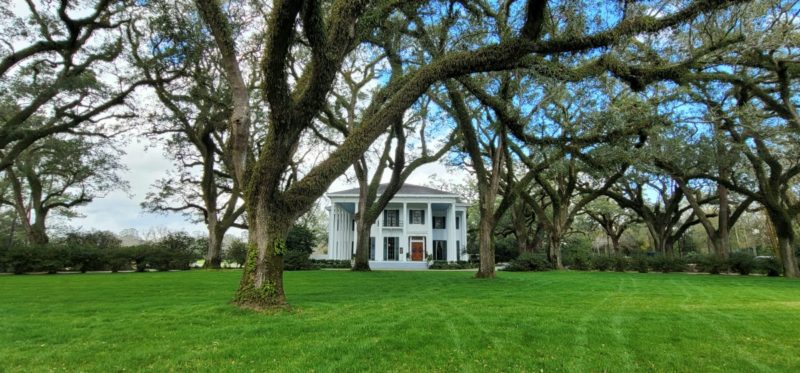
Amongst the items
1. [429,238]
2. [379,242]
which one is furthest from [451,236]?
[379,242]

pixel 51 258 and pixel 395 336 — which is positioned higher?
pixel 51 258

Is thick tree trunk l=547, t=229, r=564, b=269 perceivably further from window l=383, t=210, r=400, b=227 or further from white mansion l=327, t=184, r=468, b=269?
window l=383, t=210, r=400, b=227

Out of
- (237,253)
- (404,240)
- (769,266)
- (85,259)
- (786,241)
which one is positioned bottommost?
(769,266)

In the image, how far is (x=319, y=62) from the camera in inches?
243

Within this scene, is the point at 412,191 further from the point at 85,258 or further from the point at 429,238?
the point at 85,258

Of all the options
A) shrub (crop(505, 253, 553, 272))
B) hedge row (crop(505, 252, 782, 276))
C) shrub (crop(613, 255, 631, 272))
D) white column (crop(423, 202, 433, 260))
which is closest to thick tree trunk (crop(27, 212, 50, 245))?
white column (crop(423, 202, 433, 260))

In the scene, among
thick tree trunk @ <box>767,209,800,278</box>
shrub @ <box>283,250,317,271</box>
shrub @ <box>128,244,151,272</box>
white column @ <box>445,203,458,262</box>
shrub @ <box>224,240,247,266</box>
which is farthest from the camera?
white column @ <box>445,203,458,262</box>

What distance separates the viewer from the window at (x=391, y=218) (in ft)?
108

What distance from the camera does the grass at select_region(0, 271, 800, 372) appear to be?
391 centimetres

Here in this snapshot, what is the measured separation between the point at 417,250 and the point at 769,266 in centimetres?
2054

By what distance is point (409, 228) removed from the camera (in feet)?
106

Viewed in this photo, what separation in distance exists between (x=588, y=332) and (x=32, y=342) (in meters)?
6.36

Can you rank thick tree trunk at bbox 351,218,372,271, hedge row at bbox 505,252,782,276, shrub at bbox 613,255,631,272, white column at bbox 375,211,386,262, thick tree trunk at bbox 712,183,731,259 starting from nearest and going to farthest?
1. hedge row at bbox 505,252,782,276
2. thick tree trunk at bbox 351,218,372,271
3. thick tree trunk at bbox 712,183,731,259
4. shrub at bbox 613,255,631,272
5. white column at bbox 375,211,386,262

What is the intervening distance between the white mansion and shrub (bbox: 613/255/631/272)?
1187 centimetres
